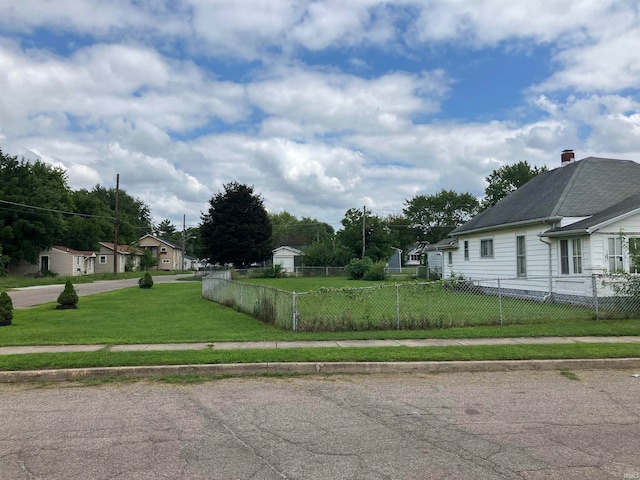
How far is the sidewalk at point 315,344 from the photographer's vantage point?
956 centimetres

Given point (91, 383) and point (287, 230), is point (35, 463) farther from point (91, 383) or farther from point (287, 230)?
point (287, 230)

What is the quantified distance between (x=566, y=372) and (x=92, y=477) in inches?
293

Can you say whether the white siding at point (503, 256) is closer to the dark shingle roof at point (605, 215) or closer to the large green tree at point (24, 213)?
the dark shingle roof at point (605, 215)

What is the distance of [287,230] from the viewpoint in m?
120

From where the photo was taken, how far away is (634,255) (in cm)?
1500

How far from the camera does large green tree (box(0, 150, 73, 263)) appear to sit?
4591 cm

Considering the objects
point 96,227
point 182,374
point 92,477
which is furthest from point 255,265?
point 92,477

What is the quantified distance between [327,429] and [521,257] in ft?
58.2

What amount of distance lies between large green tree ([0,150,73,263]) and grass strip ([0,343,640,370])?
43.2 m

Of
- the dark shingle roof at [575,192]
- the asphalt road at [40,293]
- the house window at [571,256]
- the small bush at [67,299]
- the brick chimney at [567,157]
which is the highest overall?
the brick chimney at [567,157]

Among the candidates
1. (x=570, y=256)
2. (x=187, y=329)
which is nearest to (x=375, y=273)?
(x=570, y=256)

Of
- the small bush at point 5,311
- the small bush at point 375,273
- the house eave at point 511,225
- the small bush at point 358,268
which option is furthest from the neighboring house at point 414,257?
the small bush at point 5,311

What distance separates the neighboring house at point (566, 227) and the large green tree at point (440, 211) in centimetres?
4853

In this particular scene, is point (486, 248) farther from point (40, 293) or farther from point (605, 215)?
point (40, 293)
